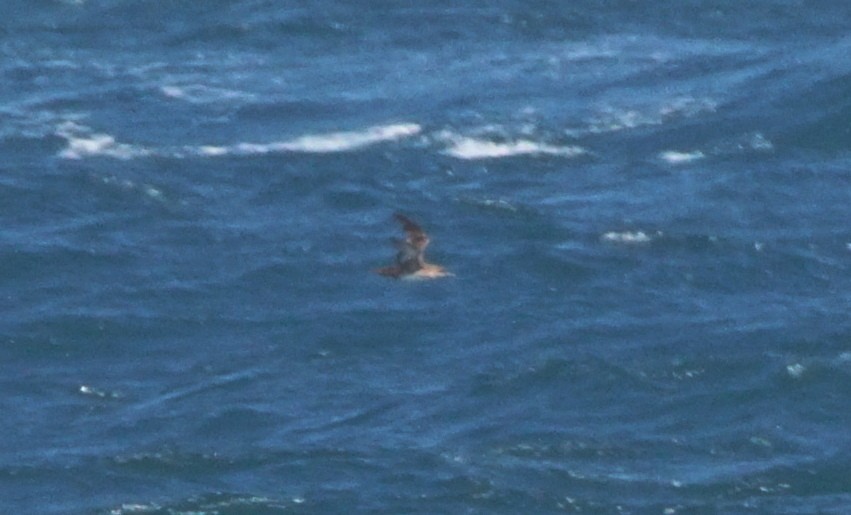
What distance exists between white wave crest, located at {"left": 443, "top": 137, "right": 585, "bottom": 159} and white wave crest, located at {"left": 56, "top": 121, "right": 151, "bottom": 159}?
45.4ft

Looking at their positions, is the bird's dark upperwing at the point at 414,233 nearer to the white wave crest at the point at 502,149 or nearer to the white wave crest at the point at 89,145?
the white wave crest at the point at 502,149

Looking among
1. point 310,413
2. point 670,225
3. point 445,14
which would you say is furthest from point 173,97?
point 310,413

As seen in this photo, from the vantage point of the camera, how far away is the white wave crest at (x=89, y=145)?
351ft

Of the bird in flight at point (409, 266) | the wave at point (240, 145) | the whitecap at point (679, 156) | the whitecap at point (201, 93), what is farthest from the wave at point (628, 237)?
the whitecap at point (201, 93)

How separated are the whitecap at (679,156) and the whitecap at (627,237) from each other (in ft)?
33.5

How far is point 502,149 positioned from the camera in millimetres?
107625

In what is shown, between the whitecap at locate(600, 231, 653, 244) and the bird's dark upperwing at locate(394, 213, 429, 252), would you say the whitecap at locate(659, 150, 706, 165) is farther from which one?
the bird's dark upperwing at locate(394, 213, 429, 252)

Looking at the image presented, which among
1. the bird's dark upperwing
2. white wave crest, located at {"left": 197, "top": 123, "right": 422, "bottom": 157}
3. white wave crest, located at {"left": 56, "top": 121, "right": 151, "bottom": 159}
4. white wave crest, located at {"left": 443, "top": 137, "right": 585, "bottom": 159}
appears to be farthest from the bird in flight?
white wave crest, located at {"left": 56, "top": 121, "right": 151, "bottom": 159}

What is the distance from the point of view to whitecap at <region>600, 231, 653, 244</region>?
9600 cm

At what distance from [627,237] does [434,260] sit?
8.37 metres

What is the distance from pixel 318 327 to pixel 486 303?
Answer: 6.45 m

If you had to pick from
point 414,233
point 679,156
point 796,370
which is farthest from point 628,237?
point 414,233

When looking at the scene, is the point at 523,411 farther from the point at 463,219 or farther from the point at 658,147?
the point at 658,147

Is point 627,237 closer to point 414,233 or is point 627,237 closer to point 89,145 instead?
point 89,145
